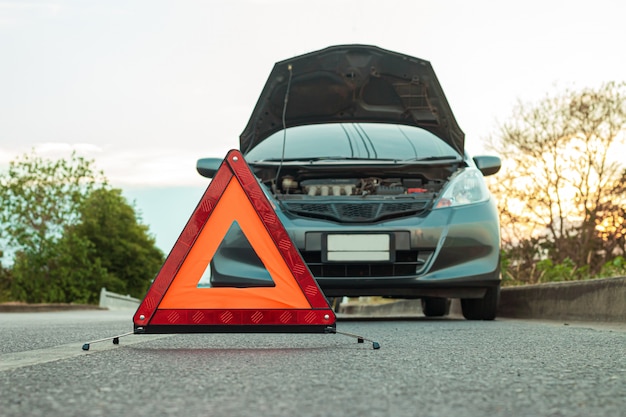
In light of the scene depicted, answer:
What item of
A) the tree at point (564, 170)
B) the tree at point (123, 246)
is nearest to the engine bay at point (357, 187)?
the tree at point (564, 170)

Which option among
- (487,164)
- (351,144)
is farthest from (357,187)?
(487,164)

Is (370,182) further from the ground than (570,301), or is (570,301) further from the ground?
(370,182)

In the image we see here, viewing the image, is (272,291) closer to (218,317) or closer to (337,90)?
(218,317)

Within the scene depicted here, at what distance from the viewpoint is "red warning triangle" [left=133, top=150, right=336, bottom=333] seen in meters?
4.13

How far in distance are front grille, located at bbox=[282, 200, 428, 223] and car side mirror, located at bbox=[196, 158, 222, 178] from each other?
31.2 inches

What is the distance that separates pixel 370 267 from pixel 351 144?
1.35m

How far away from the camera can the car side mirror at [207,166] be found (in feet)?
24.1

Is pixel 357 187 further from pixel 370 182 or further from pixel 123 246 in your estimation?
pixel 123 246

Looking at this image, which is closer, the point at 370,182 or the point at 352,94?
the point at 370,182

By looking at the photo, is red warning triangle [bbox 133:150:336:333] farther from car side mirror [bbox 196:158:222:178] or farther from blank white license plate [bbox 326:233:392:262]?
car side mirror [bbox 196:158:222:178]

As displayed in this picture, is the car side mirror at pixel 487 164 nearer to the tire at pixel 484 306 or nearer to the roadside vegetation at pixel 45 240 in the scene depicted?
the tire at pixel 484 306

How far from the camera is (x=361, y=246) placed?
6.66 meters

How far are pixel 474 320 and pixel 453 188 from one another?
1.27 m

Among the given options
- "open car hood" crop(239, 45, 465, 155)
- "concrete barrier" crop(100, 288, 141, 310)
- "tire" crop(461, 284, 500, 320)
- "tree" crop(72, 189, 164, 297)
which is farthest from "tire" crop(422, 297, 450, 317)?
"tree" crop(72, 189, 164, 297)
